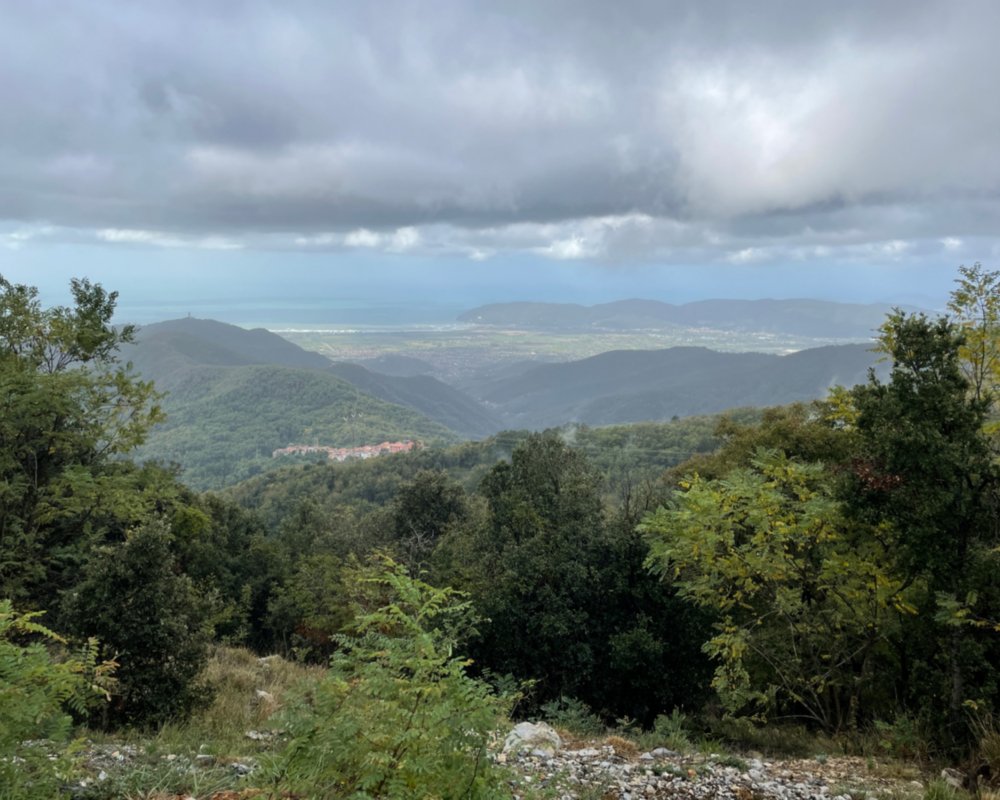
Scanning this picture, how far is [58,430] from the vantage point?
16.1m

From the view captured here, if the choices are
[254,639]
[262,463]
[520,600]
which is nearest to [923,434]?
[520,600]

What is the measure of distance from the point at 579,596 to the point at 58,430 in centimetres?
1426

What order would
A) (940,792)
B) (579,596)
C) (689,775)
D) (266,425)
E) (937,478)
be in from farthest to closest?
(266,425), (579,596), (937,478), (689,775), (940,792)

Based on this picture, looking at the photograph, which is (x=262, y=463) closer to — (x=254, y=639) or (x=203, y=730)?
(x=254, y=639)

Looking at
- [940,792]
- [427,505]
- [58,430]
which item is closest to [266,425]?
[427,505]

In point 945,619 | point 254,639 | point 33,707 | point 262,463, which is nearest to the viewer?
point 33,707

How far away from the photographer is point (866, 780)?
20.4 feet

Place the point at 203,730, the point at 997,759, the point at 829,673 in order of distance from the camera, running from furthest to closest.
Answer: the point at 829,673 < the point at 203,730 < the point at 997,759

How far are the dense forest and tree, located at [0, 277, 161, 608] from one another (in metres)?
0.07

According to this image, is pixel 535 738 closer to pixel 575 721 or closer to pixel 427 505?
pixel 575 721

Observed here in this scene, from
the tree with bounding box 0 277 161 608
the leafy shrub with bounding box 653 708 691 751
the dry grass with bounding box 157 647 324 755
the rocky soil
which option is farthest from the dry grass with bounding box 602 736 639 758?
the tree with bounding box 0 277 161 608

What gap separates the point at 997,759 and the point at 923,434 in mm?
3263

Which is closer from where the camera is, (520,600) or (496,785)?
(496,785)

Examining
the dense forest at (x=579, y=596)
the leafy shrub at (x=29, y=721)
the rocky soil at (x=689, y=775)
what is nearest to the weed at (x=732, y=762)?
the rocky soil at (x=689, y=775)
